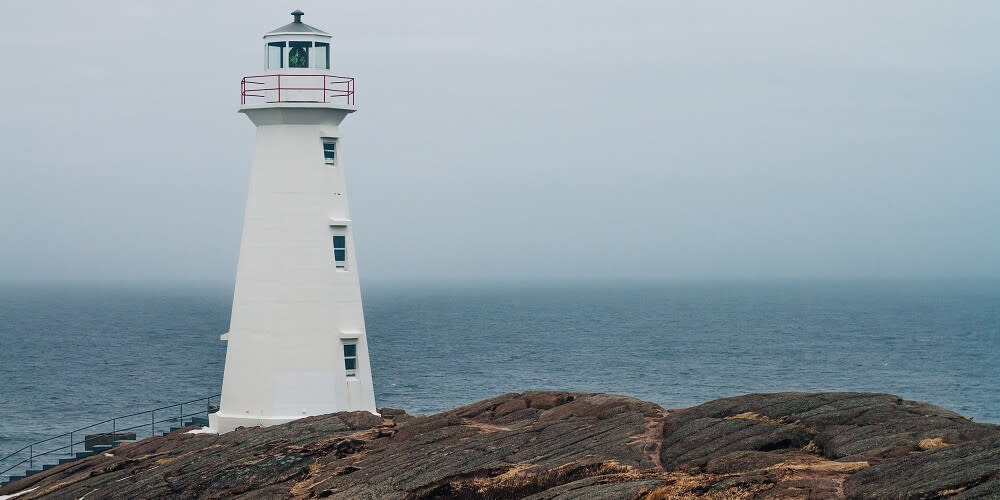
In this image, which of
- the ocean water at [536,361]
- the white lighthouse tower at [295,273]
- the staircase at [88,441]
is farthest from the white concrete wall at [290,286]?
the ocean water at [536,361]

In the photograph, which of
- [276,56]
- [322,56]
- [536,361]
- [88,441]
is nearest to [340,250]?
[322,56]

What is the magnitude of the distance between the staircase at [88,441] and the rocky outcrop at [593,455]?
314 inches

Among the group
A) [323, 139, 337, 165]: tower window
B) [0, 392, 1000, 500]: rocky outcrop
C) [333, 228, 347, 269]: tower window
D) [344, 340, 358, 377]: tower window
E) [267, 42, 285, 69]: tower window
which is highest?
[267, 42, 285, 69]: tower window

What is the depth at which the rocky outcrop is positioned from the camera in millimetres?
18719

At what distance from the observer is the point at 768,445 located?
2177cm

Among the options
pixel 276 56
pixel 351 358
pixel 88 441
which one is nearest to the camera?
pixel 351 358

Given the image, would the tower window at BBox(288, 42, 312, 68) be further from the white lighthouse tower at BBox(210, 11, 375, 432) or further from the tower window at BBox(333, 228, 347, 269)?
the tower window at BBox(333, 228, 347, 269)

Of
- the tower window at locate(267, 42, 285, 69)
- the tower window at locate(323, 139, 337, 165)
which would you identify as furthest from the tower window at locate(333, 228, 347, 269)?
the tower window at locate(267, 42, 285, 69)

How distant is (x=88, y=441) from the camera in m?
38.7

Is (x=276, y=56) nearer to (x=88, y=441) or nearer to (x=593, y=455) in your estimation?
(x=88, y=441)

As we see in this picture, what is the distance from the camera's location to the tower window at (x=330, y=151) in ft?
112

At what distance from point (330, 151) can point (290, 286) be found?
4053 mm

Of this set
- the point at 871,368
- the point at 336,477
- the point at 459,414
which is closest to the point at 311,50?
the point at 459,414

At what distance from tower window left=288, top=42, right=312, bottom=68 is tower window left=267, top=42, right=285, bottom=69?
20cm
